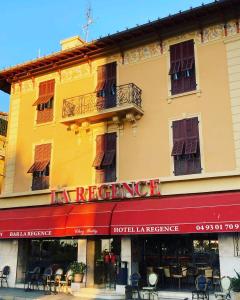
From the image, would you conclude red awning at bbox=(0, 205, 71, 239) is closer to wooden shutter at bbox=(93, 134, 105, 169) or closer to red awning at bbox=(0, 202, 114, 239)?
red awning at bbox=(0, 202, 114, 239)

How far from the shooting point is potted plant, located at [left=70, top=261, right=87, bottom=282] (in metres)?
15.9

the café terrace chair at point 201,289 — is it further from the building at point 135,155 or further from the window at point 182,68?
the window at point 182,68

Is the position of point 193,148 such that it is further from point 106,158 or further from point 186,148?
point 106,158

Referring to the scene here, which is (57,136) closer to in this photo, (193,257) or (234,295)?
(193,257)

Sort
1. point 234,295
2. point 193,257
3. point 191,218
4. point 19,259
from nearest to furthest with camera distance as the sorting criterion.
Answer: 1. point 234,295
2. point 191,218
3. point 193,257
4. point 19,259

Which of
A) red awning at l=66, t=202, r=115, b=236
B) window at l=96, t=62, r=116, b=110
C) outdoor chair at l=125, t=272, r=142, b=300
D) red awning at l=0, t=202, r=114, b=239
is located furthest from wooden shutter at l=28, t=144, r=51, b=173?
outdoor chair at l=125, t=272, r=142, b=300

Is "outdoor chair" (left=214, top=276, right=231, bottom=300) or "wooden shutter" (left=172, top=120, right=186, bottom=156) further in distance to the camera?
"wooden shutter" (left=172, top=120, right=186, bottom=156)

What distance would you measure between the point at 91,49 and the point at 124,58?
1.69 meters

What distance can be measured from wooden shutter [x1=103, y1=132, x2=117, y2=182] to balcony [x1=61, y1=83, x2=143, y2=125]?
2.77ft

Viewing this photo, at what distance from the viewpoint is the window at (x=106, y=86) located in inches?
678

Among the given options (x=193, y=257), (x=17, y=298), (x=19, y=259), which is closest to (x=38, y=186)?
(x=19, y=259)

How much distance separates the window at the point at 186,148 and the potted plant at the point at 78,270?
5513 mm

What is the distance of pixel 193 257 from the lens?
14.8m

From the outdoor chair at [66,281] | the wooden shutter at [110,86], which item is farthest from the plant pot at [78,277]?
the wooden shutter at [110,86]
